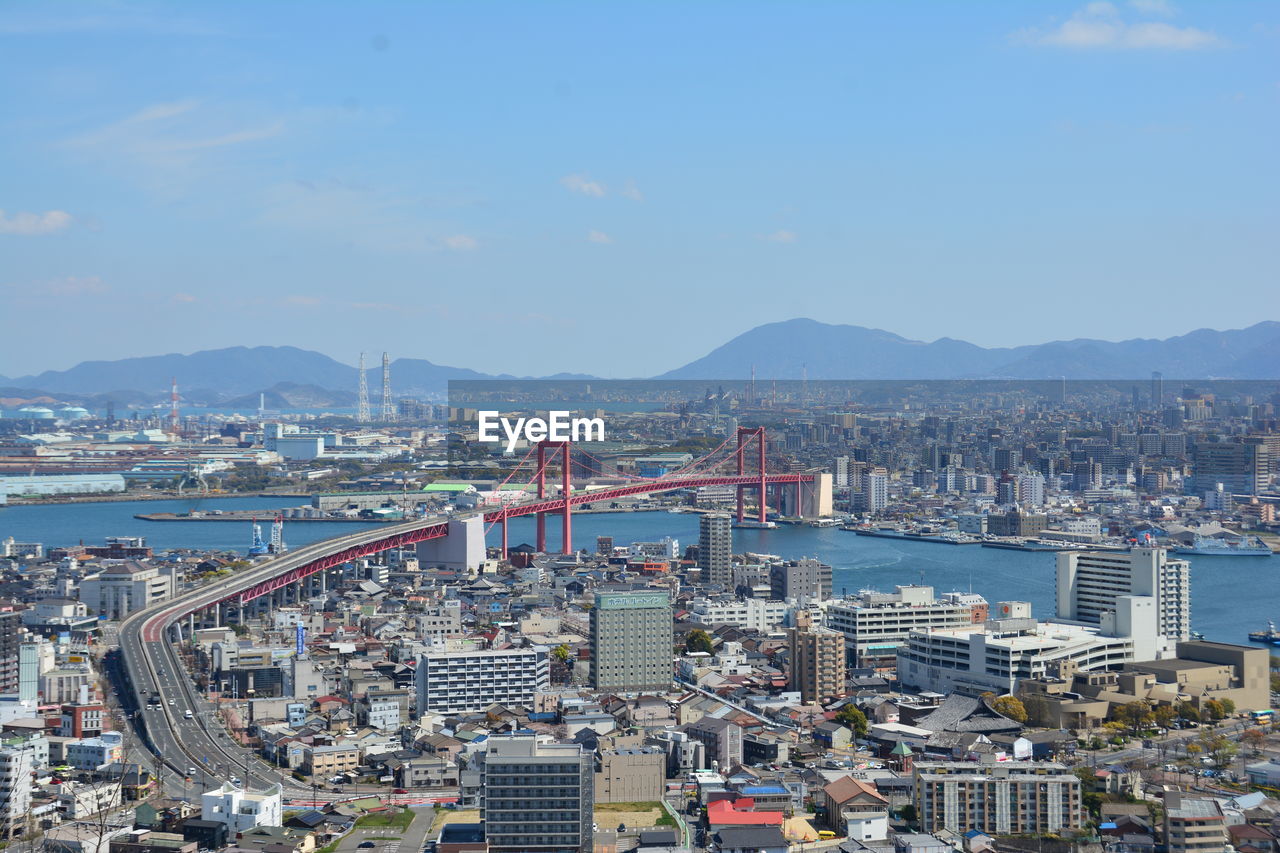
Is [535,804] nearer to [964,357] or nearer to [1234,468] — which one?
[1234,468]

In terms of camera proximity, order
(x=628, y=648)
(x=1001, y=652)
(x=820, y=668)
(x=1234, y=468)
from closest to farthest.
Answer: (x=1001, y=652) < (x=820, y=668) < (x=628, y=648) < (x=1234, y=468)

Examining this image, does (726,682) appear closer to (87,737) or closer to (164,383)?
(87,737)

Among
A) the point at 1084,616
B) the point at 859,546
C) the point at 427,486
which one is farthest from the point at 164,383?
the point at 1084,616

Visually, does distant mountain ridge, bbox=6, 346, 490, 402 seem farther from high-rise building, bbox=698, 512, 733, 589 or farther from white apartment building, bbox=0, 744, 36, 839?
white apartment building, bbox=0, 744, 36, 839

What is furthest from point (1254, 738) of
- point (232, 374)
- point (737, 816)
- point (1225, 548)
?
point (232, 374)

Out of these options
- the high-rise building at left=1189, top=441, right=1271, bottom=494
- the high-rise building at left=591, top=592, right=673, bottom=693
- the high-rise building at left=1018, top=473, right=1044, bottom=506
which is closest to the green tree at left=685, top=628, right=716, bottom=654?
the high-rise building at left=591, top=592, right=673, bottom=693
